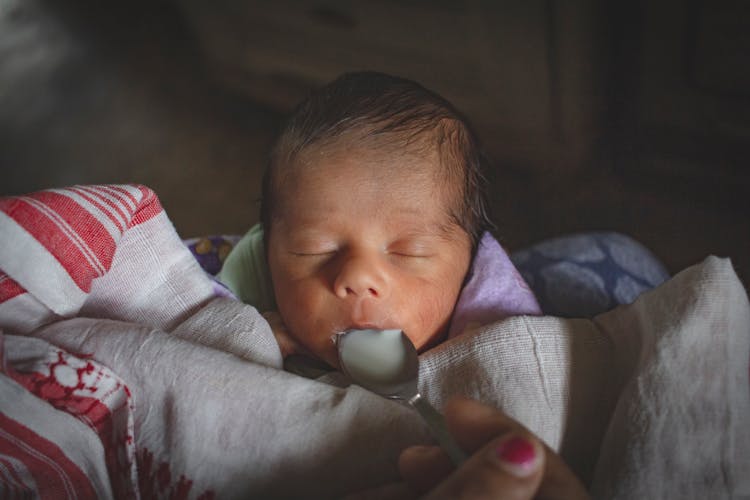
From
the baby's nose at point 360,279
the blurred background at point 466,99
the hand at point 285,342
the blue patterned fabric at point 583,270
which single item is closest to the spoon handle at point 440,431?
the baby's nose at point 360,279

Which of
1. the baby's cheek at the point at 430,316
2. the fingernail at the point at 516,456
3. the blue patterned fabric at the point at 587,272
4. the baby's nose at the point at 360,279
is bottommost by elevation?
the blue patterned fabric at the point at 587,272

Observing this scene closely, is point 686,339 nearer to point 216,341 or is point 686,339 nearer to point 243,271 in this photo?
point 216,341

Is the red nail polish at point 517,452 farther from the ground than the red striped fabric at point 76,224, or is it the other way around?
the red striped fabric at point 76,224

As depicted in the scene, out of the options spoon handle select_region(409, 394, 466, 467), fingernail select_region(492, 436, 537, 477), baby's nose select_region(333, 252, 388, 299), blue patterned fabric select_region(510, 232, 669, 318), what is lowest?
blue patterned fabric select_region(510, 232, 669, 318)

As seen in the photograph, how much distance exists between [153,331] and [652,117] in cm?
98


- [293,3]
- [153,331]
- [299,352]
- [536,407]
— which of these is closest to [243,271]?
[299,352]

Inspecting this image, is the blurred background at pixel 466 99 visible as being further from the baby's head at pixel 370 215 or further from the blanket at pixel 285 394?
the blanket at pixel 285 394

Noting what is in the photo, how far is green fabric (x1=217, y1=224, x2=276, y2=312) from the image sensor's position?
909 millimetres

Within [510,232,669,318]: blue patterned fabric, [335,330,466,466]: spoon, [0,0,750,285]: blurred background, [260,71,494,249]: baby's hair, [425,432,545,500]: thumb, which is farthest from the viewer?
[0,0,750,285]: blurred background

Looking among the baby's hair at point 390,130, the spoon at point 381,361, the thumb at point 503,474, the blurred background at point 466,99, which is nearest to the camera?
the thumb at point 503,474

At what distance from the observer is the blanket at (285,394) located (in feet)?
1.69

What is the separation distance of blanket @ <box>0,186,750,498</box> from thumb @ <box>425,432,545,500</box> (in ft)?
0.50

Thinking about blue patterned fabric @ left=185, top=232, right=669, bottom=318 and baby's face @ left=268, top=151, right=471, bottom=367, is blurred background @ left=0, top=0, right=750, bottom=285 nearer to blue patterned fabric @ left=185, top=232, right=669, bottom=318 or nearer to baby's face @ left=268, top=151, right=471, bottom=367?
blue patterned fabric @ left=185, top=232, right=669, bottom=318

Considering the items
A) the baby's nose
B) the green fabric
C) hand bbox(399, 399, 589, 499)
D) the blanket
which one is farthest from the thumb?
the green fabric
